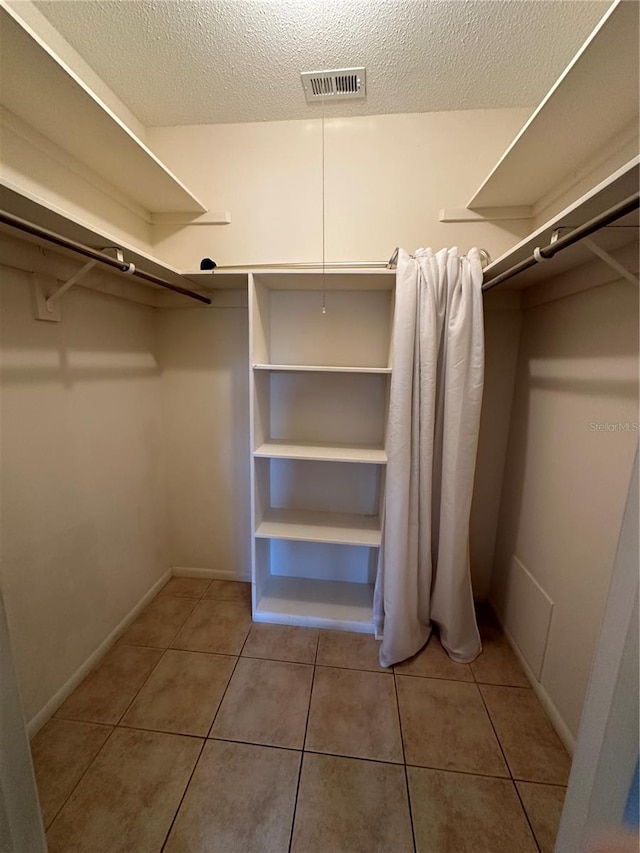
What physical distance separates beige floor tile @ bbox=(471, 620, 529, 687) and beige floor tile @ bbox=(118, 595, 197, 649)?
1.57 m

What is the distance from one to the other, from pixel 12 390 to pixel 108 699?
134 centimetres

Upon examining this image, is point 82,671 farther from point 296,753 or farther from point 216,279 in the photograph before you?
point 216,279

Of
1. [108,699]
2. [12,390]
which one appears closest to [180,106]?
[12,390]

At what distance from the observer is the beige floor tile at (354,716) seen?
1.28 m

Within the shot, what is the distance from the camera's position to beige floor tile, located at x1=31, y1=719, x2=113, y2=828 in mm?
1116

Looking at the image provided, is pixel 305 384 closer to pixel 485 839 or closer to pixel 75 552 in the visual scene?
pixel 75 552

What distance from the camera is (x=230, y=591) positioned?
7.11 feet

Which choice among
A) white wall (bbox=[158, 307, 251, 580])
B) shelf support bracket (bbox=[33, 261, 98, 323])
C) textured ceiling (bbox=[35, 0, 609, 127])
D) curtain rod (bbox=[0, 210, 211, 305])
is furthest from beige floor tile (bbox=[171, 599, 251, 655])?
textured ceiling (bbox=[35, 0, 609, 127])

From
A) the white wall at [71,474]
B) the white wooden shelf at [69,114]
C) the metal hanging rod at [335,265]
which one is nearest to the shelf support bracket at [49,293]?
the white wall at [71,474]

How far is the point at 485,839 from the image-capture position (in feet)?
3.41

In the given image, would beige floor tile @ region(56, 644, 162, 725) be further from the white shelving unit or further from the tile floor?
the white shelving unit

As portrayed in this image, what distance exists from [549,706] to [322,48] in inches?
113

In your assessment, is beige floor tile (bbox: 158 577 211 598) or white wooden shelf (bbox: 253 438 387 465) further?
beige floor tile (bbox: 158 577 211 598)

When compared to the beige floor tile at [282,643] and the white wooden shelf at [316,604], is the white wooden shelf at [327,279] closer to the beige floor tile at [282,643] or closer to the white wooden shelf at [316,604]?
the white wooden shelf at [316,604]
